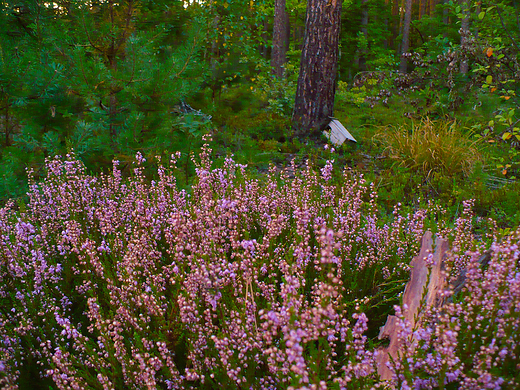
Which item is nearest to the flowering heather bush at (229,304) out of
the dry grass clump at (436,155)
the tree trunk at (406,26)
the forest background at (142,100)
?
the forest background at (142,100)

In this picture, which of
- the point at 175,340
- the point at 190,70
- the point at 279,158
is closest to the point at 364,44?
the point at 279,158

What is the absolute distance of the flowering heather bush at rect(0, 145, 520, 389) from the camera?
1.47m

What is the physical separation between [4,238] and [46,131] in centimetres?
214

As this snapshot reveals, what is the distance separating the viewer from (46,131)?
14.5ft

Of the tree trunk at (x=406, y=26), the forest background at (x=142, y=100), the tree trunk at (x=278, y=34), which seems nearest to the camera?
the forest background at (x=142, y=100)

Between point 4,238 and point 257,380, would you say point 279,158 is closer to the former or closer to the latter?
point 4,238

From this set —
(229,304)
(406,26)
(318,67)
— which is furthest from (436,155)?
(406,26)

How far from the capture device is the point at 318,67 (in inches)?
285

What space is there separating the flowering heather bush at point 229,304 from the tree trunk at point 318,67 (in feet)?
14.6

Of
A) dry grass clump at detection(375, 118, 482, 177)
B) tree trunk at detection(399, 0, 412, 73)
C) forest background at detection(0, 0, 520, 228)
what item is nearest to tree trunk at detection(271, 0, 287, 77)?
forest background at detection(0, 0, 520, 228)

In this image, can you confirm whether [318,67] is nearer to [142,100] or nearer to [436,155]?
[436,155]

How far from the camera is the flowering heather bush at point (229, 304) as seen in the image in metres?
1.47

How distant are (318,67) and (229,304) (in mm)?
6180

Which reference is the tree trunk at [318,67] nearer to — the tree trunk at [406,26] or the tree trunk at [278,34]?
the tree trunk at [278,34]
